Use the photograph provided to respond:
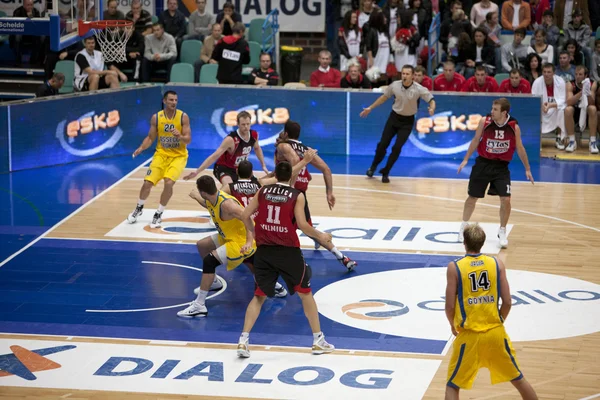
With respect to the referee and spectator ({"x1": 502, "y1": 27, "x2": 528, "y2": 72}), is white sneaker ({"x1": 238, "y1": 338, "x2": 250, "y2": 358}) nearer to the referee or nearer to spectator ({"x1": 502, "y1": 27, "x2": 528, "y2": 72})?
the referee

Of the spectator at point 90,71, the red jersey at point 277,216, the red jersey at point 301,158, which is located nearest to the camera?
the red jersey at point 277,216

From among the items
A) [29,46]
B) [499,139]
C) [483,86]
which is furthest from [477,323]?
[29,46]

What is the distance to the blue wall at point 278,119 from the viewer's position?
18125 mm

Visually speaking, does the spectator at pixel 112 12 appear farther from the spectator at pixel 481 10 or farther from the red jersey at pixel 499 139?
the red jersey at pixel 499 139

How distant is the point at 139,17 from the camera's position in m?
21.6

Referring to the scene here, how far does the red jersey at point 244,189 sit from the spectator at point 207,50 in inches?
387

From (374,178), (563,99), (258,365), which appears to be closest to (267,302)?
(258,365)

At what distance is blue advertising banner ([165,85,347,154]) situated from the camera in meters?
18.8

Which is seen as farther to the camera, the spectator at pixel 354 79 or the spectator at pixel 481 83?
the spectator at pixel 354 79

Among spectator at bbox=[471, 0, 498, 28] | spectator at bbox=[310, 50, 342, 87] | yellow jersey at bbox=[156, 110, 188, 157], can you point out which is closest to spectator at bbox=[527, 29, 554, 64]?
spectator at bbox=[471, 0, 498, 28]

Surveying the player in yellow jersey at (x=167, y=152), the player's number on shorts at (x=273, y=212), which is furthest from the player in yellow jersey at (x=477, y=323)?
the player in yellow jersey at (x=167, y=152)

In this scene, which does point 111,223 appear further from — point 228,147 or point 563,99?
point 563,99

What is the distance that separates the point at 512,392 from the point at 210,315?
341 centimetres

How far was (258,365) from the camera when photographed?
9.20m
